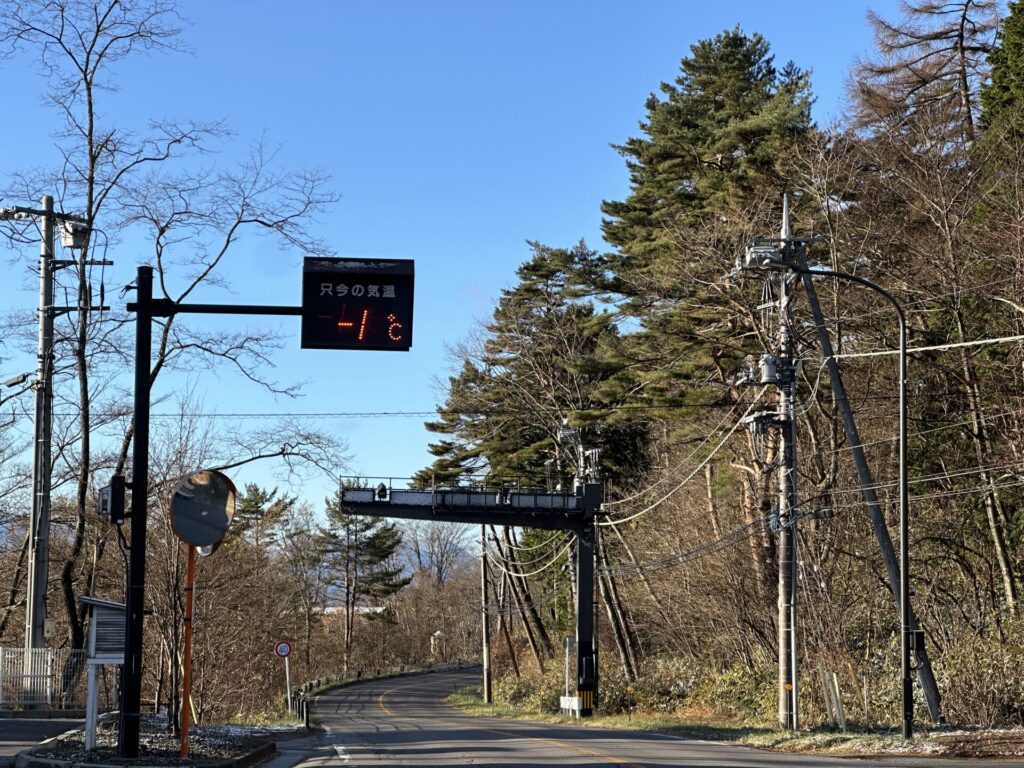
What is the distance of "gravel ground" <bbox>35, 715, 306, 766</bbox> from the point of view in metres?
13.9

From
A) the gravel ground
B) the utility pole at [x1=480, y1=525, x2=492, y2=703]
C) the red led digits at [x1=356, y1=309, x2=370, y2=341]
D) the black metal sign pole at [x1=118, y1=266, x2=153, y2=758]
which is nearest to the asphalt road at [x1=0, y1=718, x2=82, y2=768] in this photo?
the gravel ground

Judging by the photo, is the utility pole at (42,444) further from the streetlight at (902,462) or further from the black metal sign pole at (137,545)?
the streetlight at (902,462)

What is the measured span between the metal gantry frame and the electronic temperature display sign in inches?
1046

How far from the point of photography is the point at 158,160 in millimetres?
28797

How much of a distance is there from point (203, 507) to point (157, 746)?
11.8 ft

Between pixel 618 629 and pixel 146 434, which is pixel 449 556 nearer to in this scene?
pixel 618 629

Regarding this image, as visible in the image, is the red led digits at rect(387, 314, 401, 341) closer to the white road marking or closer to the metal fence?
the white road marking

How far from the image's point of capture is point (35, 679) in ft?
82.7

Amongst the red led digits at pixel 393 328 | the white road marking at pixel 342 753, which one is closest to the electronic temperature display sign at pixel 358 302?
the red led digits at pixel 393 328

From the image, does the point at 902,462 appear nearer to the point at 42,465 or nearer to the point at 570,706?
the point at 42,465

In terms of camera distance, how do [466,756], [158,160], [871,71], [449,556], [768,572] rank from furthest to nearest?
[449,556]
[871,71]
[768,572]
[158,160]
[466,756]

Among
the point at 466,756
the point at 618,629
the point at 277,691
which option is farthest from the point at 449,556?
the point at 466,756

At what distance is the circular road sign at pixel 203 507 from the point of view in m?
14.0

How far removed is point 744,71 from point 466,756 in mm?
33573
